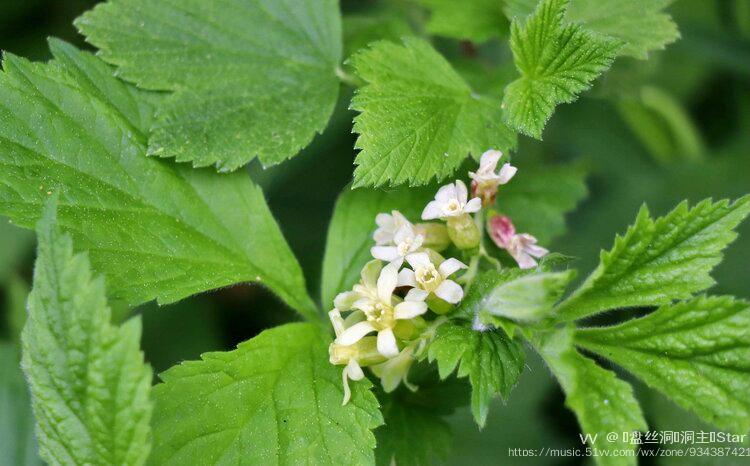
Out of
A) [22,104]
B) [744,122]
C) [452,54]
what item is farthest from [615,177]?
[22,104]

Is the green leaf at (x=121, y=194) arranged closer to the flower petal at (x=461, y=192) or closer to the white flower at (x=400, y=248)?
the white flower at (x=400, y=248)

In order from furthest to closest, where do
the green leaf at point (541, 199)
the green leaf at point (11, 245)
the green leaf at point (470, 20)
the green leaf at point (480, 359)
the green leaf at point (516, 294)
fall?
the green leaf at point (11, 245), the green leaf at point (470, 20), the green leaf at point (541, 199), the green leaf at point (480, 359), the green leaf at point (516, 294)

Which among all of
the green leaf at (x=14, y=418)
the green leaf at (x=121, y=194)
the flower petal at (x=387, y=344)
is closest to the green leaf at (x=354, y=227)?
the green leaf at (x=121, y=194)

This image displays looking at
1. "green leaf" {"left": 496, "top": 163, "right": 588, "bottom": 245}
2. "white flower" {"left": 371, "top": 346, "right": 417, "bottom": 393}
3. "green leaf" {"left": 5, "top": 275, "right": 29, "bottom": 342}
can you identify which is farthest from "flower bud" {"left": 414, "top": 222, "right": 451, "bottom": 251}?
"green leaf" {"left": 5, "top": 275, "right": 29, "bottom": 342}

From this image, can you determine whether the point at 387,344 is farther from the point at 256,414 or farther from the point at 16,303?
the point at 16,303

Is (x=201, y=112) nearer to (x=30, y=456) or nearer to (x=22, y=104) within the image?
(x=22, y=104)

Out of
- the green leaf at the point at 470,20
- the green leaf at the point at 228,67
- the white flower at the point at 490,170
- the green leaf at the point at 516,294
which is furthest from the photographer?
the green leaf at the point at 470,20

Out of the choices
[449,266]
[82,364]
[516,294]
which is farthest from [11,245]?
[516,294]
